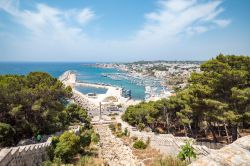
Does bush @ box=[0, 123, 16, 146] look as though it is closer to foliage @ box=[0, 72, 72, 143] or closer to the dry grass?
foliage @ box=[0, 72, 72, 143]

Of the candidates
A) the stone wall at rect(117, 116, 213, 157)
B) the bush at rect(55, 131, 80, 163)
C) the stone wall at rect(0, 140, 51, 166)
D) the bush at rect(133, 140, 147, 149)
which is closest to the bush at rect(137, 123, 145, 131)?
the stone wall at rect(117, 116, 213, 157)

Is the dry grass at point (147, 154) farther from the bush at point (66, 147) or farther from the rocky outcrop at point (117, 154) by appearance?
the bush at point (66, 147)

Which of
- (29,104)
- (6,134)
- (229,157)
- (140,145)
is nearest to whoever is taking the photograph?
(229,157)

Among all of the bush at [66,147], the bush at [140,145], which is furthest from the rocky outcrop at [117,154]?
the bush at [66,147]

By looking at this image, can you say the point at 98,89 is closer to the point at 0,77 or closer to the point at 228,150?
the point at 0,77

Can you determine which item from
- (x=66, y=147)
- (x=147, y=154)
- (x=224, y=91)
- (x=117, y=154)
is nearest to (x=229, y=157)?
(x=66, y=147)

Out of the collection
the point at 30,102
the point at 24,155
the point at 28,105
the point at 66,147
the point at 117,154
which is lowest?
the point at 117,154

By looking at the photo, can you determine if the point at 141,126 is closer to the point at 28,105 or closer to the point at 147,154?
the point at 147,154
